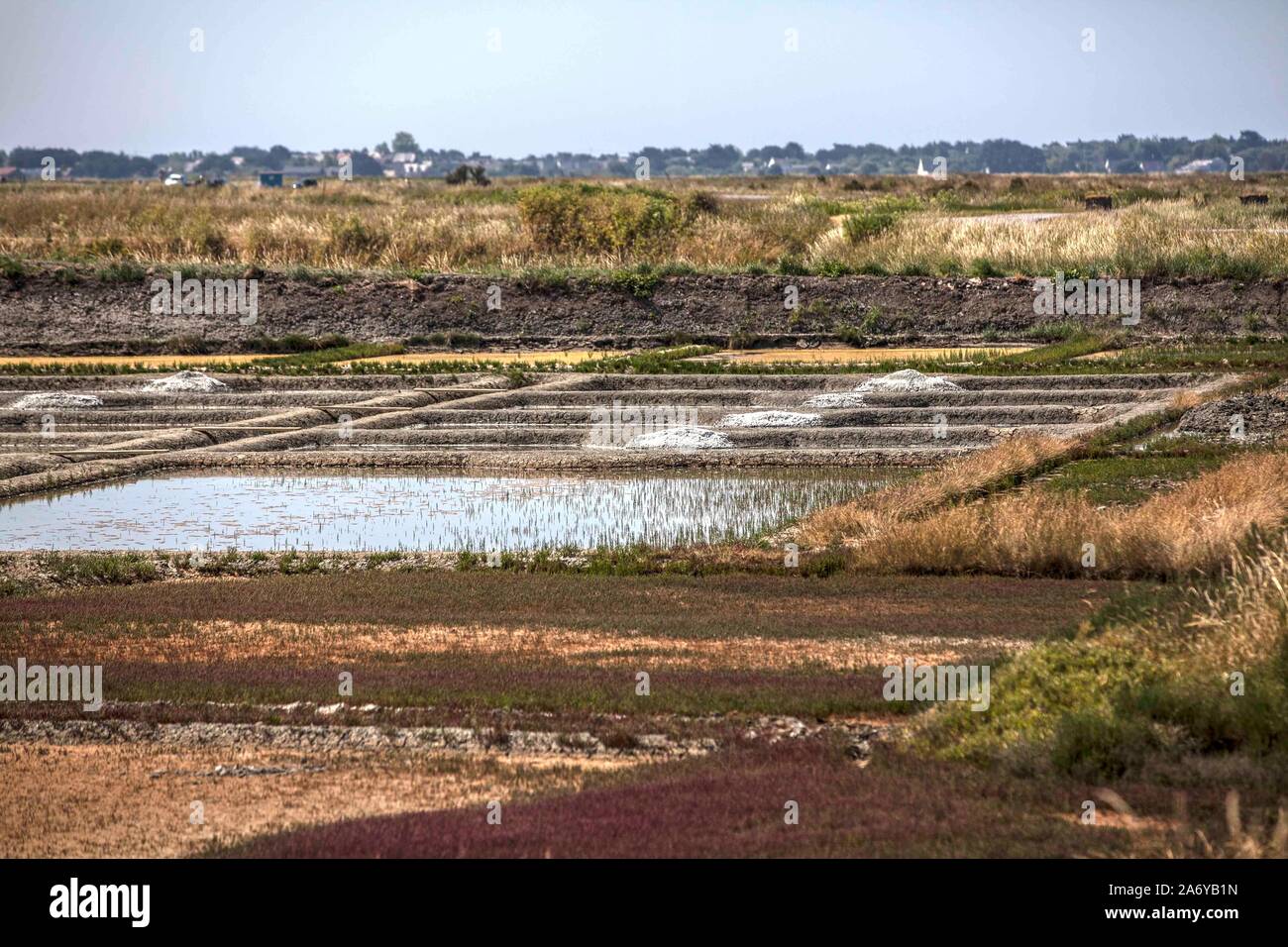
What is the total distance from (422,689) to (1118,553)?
5.84 metres

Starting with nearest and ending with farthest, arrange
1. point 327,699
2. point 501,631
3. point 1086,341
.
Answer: point 327,699 → point 501,631 → point 1086,341

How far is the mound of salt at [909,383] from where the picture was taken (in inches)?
913

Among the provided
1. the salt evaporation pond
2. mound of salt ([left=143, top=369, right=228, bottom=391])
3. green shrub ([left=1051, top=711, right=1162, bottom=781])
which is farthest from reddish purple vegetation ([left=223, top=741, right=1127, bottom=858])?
mound of salt ([left=143, top=369, right=228, bottom=391])

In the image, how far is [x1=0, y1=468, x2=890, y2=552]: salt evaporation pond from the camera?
49.4 ft

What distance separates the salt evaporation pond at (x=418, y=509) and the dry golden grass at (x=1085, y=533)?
78.5 inches

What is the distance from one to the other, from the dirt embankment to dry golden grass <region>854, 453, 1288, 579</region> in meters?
17.7

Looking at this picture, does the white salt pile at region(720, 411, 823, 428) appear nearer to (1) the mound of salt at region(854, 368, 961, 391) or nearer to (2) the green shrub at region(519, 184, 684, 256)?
(1) the mound of salt at region(854, 368, 961, 391)

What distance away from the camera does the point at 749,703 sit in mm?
9141

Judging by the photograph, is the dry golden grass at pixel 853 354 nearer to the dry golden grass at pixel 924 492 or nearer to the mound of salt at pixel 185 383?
the mound of salt at pixel 185 383

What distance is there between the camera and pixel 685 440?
20359 millimetres

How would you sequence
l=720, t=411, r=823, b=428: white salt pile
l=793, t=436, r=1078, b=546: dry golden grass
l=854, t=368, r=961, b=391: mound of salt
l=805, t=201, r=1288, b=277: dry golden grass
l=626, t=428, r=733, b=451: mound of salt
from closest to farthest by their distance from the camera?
l=793, t=436, r=1078, b=546: dry golden grass → l=626, t=428, r=733, b=451: mound of salt → l=720, t=411, r=823, b=428: white salt pile → l=854, t=368, r=961, b=391: mound of salt → l=805, t=201, r=1288, b=277: dry golden grass

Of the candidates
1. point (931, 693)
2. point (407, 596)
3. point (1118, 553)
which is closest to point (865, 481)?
point (1118, 553)

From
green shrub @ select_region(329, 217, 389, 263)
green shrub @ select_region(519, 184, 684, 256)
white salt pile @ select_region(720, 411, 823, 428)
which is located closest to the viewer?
white salt pile @ select_region(720, 411, 823, 428)
